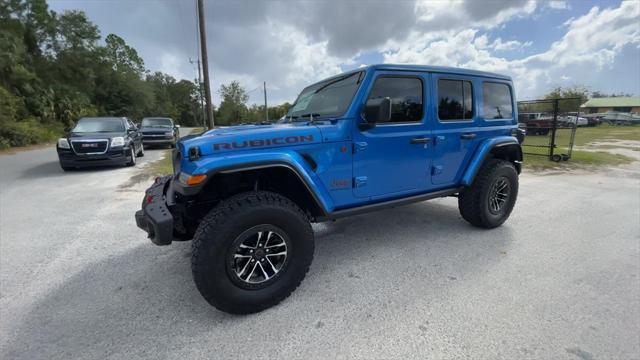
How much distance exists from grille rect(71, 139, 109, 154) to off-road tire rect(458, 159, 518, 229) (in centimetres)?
827

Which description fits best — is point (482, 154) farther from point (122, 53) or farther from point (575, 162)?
point (122, 53)

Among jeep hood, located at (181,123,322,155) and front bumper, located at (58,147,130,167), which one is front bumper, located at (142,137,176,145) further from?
jeep hood, located at (181,123,322,155)

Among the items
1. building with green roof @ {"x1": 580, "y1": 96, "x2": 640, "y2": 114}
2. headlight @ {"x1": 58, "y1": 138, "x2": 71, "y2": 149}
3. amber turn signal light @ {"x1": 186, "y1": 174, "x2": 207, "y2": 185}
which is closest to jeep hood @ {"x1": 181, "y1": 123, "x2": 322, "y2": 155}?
amber turn signal light @ {"x1": 186, "y1": 174, "x2": 207, "y2": 185}

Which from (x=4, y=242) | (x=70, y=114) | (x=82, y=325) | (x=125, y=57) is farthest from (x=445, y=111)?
(x=125, y=57)

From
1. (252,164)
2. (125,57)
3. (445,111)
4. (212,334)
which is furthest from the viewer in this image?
(125,57)

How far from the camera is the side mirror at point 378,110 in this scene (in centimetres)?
244

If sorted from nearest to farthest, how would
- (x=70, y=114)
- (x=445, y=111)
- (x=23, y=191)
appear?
(x=445, y=111)
(x=23, y=191)
(x=70, y=114)

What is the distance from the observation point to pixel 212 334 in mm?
2010

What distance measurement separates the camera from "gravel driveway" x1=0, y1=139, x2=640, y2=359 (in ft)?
6.18

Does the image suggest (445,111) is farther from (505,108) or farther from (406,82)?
(505,108)

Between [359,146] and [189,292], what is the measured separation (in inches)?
75.1

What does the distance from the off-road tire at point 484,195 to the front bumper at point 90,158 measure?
815cm

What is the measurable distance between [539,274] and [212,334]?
2809 mm

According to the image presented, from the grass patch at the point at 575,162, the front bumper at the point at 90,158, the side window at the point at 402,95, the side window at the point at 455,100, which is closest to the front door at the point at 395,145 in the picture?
the side window at the point at 402,95
